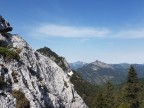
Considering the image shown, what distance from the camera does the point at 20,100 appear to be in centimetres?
3039

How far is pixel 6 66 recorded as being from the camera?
113ft

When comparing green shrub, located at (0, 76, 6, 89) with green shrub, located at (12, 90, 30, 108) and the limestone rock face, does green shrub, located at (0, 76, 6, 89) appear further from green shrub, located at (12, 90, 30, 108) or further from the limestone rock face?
green shrub, located at (12, 90, 30, 108)

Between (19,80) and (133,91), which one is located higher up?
(19,80)

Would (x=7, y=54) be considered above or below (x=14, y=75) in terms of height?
above

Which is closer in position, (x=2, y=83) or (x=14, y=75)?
(x=2, y=83)

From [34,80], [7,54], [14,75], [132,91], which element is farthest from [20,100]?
[132,91]

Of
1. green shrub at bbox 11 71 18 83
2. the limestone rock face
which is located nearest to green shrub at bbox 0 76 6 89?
the limestone rock face

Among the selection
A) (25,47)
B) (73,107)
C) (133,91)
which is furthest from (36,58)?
(133,91)

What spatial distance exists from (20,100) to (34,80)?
698 cm

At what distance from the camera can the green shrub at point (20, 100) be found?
30.0 meters

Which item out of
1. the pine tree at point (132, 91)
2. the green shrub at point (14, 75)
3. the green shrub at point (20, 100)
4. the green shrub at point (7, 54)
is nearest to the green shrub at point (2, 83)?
the green shrub at point (20, 100)

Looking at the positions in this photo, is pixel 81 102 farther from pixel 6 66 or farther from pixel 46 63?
pixel 6 66

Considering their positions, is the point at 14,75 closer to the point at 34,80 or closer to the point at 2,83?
the point at 2,83

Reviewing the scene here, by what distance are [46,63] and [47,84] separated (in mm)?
6145
